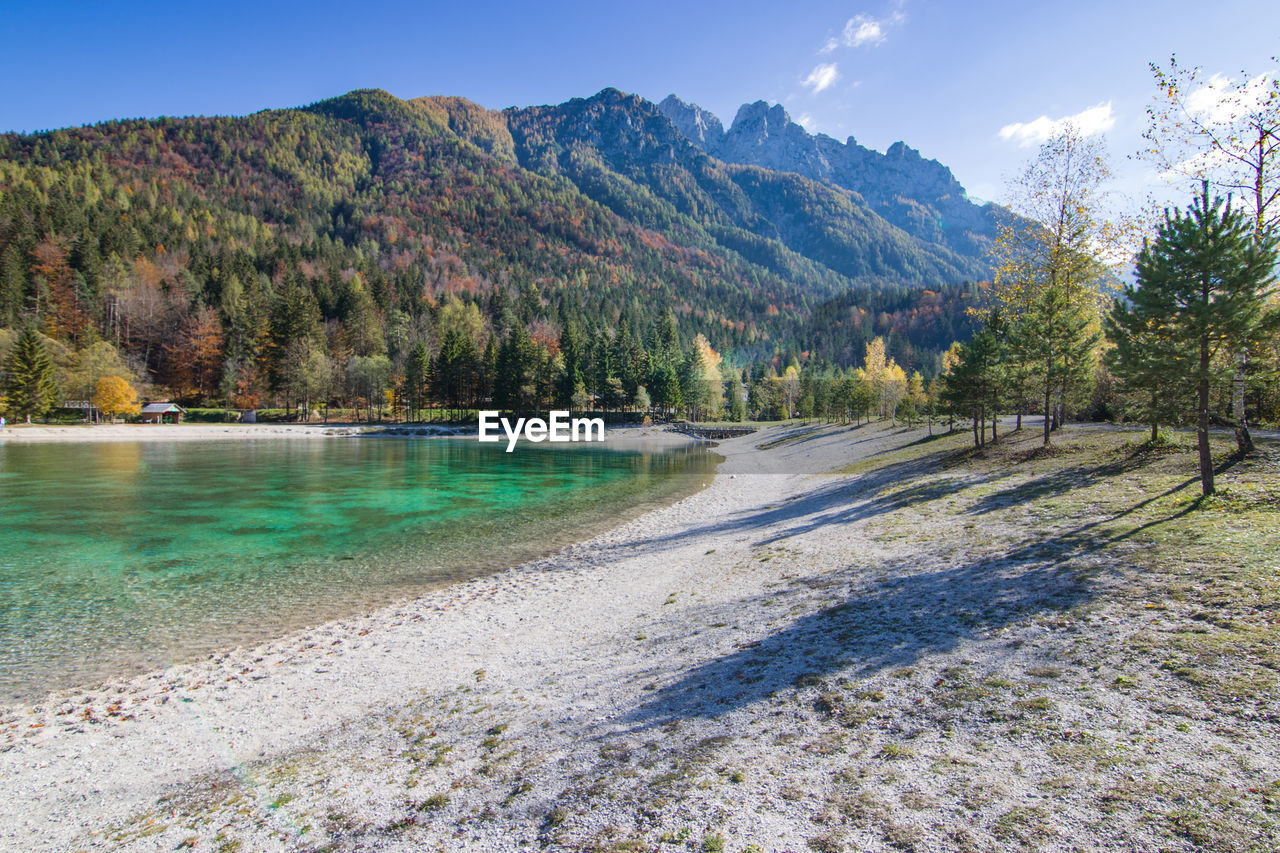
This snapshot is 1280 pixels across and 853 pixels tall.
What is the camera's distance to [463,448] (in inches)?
2576

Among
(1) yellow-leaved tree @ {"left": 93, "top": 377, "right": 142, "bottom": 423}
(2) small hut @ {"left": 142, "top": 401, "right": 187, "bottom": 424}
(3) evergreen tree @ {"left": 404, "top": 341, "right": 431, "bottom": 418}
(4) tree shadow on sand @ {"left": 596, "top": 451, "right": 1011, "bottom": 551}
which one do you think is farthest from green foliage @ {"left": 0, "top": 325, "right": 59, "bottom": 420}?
(4) tree shadow on sand @ {"left": 596, "top": 451, "right": 1011, "bottom": 551}

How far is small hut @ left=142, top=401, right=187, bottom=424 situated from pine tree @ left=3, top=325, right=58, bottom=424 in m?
11.7

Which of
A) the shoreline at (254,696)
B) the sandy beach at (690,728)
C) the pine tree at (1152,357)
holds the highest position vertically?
the pine tree at (1152,357)

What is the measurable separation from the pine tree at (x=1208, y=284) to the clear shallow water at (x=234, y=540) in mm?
18330

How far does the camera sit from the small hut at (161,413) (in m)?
81.9

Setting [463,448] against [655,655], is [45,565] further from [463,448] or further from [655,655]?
[463,448]

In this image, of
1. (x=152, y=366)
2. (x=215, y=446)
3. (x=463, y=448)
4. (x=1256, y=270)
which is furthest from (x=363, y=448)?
(x=1256, y=270)

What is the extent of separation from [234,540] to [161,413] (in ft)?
275

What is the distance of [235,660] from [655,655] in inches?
321

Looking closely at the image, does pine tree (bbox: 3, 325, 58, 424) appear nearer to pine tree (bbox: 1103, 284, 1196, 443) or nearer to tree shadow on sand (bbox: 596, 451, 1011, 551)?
tree shadow on sand (bbox: 596, 451, 1011, 551)

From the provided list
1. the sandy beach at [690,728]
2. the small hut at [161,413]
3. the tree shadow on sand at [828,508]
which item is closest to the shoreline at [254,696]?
the sandy beach at [690,728]

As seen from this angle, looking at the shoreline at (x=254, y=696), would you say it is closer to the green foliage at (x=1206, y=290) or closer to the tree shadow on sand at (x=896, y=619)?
the tree shadow on sand at (x=896, y=619)

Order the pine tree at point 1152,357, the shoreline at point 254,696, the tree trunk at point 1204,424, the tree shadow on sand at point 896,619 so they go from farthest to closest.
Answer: the pine tree at point 1152,357 → the tree trunk at point 1204,424 → the tree shadow on sand at point 896,619 → the shoreline at point 254,696

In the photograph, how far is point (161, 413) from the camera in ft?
272
